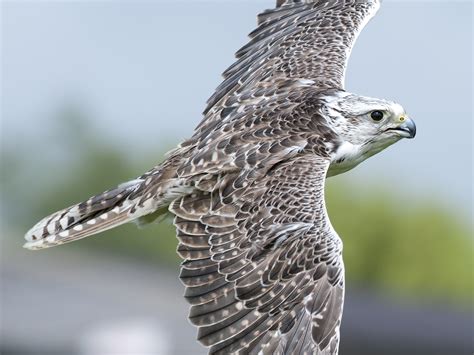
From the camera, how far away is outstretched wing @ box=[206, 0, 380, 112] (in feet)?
34.9

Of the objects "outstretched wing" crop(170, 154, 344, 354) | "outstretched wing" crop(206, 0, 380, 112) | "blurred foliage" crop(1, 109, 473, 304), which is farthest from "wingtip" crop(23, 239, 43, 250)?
"blurred foliage" crop(1, 109, 473, 304)

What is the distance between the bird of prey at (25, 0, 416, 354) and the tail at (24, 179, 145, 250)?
0.04 ft

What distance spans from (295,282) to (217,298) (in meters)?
0.56

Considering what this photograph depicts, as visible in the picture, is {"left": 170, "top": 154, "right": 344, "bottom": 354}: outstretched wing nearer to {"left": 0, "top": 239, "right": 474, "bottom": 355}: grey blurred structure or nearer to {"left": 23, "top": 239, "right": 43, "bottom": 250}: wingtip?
{"left": 23, "top": 239, "right": 43, "bottom": 250}: wingtip

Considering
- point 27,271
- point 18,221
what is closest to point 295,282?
point 27,271

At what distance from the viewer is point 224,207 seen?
9.22m

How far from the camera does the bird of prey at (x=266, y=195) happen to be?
880 centimetres

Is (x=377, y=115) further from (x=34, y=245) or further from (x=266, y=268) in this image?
(x=34, y=245)

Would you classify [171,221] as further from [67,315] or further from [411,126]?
[67,315]

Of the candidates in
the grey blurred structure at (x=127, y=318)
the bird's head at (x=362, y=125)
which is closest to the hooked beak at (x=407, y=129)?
the bird's head at (x=362, y=125)

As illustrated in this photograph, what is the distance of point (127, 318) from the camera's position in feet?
88.2

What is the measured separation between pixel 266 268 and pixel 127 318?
60.2 ft

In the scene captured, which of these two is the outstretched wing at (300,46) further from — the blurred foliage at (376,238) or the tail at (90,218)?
the blurred foliage at (376,238)

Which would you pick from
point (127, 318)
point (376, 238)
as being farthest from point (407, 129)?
point (376, 238)
